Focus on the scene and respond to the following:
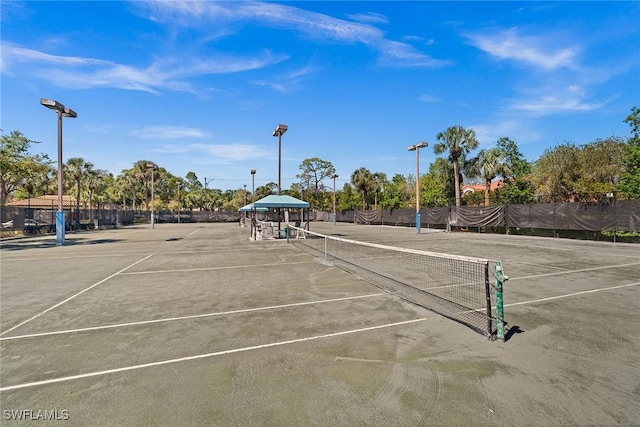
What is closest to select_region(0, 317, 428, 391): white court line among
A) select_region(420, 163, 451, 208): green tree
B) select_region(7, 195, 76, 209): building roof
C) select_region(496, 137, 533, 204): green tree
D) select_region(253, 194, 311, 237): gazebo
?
select_region(253, 194, 311, 237): gazebo

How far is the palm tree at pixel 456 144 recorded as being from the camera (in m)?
31.5

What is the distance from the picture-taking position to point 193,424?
9.12 feet

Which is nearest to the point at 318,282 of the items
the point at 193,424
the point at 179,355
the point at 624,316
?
the point at 179,355

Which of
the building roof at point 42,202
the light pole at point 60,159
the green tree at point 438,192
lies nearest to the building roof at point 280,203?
the light pole at point 60,159

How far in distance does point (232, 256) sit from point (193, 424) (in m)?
11.4

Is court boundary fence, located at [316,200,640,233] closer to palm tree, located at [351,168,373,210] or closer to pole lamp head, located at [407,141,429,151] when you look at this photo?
pole lamp head, located at [407,141,429,151]

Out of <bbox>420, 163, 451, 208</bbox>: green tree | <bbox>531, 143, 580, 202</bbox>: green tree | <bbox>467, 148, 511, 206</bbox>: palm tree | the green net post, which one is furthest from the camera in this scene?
<bbox>420, 163, 451, 208</bbox>: green tree

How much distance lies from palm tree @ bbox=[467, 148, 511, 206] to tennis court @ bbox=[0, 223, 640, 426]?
2692cm

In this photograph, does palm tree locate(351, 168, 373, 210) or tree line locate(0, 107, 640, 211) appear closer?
tree line locate(0, 107, 640, 211)

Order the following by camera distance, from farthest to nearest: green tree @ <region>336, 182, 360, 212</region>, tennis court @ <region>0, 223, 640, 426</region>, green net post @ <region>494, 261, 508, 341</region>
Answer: green tree @ <region>336, 182, 360, 212</region>, green net post @ <region>494, 261, 508, 341</region>, tennis court @ <region>0, 223, 640, 426</region>

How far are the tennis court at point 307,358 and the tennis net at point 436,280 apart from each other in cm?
42

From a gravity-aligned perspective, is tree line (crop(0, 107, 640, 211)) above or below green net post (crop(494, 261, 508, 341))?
above

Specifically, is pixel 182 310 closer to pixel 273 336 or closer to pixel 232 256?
pixel 273 336

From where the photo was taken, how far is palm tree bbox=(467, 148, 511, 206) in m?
31.7
